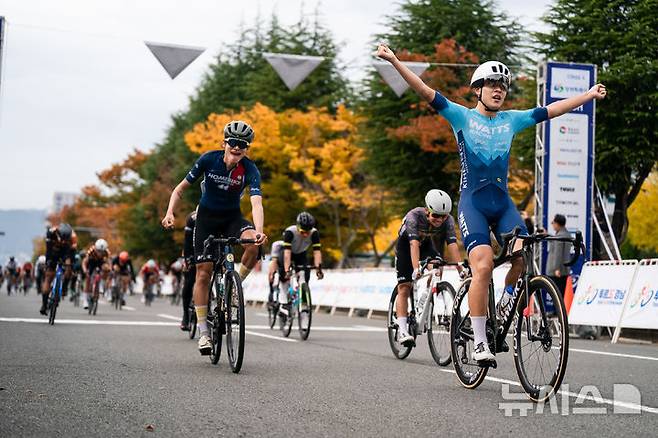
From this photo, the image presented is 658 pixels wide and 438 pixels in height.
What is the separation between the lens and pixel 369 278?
25.4 meters

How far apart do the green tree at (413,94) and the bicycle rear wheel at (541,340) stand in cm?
2652

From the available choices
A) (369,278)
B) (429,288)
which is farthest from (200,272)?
(369,278)

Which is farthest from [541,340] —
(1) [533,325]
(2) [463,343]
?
(2) [463,343]

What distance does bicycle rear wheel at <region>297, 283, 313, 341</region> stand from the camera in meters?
14.0

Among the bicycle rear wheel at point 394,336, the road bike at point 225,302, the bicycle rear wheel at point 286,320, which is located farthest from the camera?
the bicycle rear wheel at point 286,320

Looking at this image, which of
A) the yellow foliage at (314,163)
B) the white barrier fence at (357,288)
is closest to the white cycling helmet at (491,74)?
the white barrier fence at (357,288)

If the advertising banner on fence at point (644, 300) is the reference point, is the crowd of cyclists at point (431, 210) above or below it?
above

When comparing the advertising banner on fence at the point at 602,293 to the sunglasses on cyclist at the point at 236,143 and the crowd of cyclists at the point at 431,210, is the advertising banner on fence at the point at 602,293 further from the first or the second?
the sunglasses on cyclist at the point at 236,143

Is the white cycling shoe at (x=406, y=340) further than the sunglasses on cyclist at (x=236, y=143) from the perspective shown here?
Yes

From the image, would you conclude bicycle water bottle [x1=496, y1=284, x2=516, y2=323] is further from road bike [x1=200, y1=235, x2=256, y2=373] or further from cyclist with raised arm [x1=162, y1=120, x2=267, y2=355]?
A: cyclist with raised arm [x1=162, y1=120, x2=267, y2=355]

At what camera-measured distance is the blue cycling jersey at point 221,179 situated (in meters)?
9.48

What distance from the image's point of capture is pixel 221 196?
9.59 m

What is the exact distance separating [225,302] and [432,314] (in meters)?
2.20

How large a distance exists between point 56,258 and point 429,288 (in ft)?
27.4
